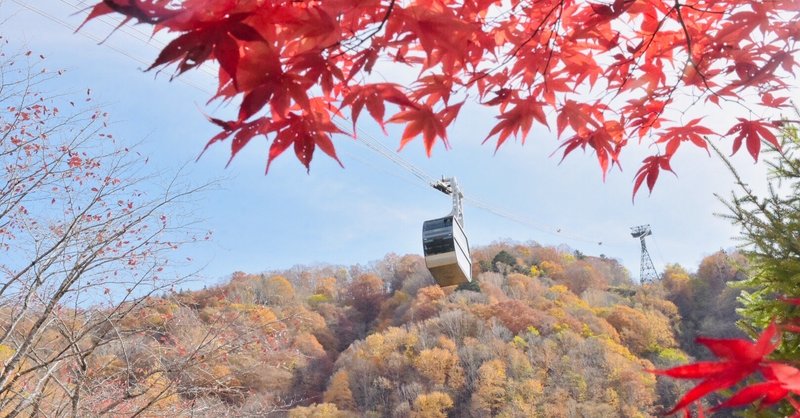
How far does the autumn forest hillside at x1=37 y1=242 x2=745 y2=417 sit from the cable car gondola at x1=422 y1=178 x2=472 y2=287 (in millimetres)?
9659

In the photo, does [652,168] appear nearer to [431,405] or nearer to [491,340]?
[431,405]

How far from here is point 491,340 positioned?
29.9 metres

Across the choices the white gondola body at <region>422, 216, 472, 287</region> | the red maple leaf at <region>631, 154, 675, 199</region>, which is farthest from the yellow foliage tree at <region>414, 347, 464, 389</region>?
the red maple leaf at <region>631, 154, 675, 199</region>

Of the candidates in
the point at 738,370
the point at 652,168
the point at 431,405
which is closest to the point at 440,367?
the point at 431,405

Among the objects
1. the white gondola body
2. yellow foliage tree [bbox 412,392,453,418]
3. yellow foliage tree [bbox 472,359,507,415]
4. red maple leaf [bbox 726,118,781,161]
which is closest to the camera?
red maple leaf [bbox 726,118,781,161]

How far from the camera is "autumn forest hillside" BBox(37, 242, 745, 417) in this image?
2642cm

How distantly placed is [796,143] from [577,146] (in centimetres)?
212

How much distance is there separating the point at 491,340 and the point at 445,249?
954 inches

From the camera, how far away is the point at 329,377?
103ft

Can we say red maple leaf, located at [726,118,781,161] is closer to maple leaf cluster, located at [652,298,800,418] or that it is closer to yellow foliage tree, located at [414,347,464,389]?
maple leaf cluster, located at [652,298,800,418]

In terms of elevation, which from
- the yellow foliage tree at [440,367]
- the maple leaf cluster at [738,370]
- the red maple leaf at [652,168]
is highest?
the red maple leaf at [652,168]

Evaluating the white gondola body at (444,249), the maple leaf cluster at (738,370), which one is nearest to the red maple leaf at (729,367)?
the maple leaf cluster at (738,370)

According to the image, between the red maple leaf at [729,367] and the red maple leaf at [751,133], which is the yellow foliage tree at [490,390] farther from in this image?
the red maple leaf at [729,367]

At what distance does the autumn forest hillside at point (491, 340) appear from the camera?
26422 mm
